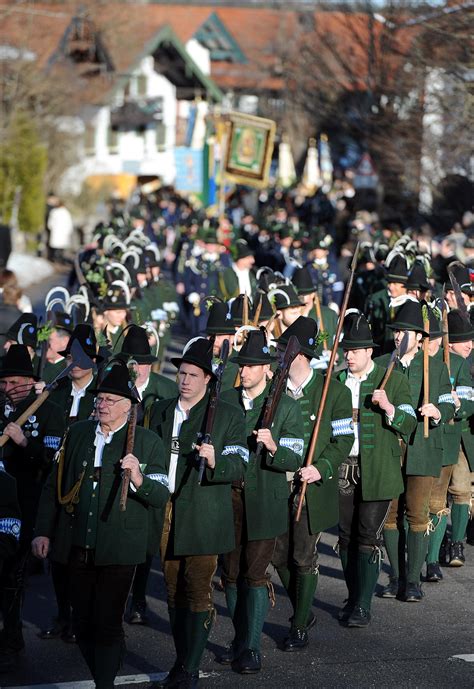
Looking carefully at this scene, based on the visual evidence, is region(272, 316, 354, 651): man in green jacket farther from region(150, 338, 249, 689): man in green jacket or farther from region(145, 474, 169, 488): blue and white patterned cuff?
region(145, 474, 169, 488): blue and white patterned cuff

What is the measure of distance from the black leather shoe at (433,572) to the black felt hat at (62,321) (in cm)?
323

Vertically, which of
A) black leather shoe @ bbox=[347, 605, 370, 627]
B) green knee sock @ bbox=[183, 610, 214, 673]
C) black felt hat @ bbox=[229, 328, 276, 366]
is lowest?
black leather shoe @ bbox=[347, 605, 370, 627]

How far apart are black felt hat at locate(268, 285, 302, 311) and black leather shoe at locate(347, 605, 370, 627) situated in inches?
145

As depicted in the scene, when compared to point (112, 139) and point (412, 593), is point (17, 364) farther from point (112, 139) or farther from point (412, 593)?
point (112, 139)

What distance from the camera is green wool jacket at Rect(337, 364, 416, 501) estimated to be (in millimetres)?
9234

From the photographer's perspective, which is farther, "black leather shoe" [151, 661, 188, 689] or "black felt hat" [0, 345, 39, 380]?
"black felt hat" [0, 345, 39, 380]

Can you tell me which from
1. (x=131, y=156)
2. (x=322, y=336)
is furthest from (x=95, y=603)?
(x=131, y=156)

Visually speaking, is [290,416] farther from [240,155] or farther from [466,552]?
[240,155]

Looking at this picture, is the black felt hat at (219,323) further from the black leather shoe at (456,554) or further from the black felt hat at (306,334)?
the black leather shoe at (456,554)

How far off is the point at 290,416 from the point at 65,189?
38.9 metres

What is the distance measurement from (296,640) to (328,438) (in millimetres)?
1201

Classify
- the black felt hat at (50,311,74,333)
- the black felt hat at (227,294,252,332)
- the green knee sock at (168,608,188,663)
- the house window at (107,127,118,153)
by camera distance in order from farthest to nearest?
1. the house window at (107,127,118,153)
2. the black felt hat at (227,294,252,332)
3. the black felt hat at (50,311,74,333)
4. the green knee sock at (168,608,188,663)

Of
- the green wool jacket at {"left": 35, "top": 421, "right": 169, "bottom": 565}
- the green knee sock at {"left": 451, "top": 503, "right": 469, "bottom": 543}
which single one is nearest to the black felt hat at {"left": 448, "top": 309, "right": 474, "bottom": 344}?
the green knee sock at {"left": 451, "top": 503, "right": 469, "bottom": 543}

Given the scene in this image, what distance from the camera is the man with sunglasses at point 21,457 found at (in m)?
8.46
